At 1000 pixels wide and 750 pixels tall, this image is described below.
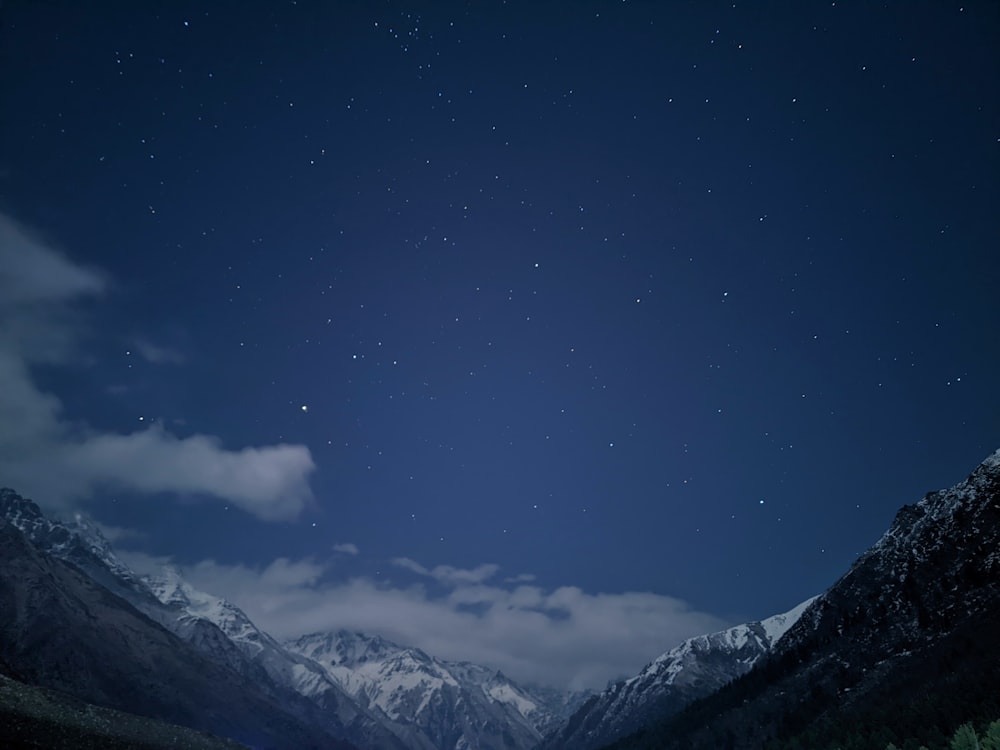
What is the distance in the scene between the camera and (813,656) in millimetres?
159000

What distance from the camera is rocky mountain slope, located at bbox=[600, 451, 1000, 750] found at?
8788 cm

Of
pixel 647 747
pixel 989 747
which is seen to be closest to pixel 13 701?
pixel 989 747

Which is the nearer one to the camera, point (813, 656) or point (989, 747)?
point (989, 747)

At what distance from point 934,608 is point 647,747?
344 feet

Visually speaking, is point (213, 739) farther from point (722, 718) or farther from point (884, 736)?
point (884, 736)

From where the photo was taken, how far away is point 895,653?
122m

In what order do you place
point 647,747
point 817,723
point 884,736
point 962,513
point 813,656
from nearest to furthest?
point 884,736
point 817,723
point 962,513
point 813,656
point 647,747

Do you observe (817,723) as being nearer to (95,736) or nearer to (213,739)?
(95,736)

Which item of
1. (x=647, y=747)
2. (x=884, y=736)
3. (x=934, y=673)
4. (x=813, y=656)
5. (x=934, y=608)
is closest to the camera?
(x=884, y=736)

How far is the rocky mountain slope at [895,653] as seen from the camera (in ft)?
288

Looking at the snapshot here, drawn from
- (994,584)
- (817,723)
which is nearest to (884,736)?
(817,723)

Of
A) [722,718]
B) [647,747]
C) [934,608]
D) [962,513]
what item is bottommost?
[647,747]

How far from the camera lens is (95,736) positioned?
104 metres

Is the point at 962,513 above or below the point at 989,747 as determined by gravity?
above
